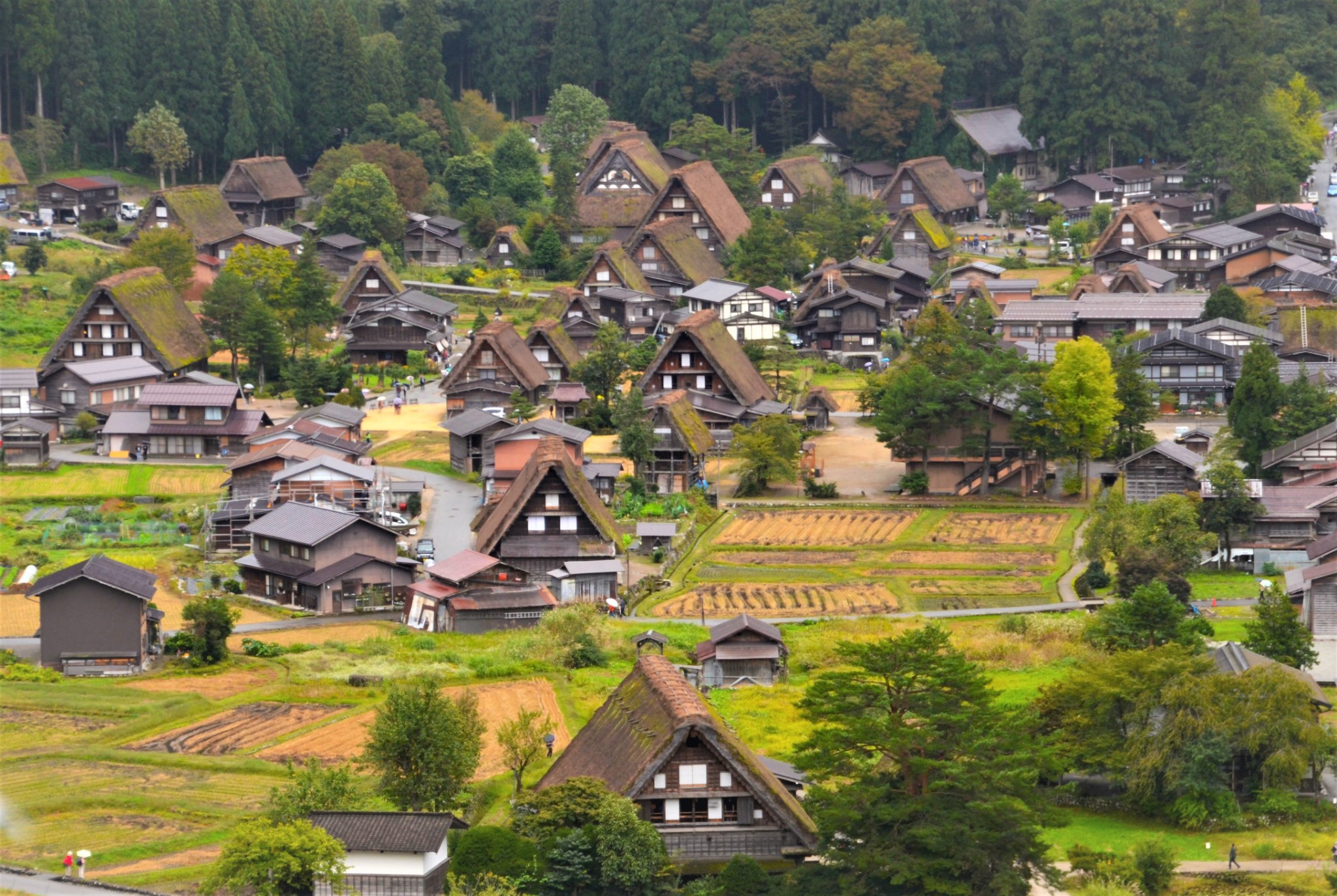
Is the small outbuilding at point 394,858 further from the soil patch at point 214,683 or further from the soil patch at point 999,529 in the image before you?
the soil patch at point 999,529

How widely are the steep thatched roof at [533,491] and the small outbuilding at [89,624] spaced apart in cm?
840

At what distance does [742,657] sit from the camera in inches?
1506

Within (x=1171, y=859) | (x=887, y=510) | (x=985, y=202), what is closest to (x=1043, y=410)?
(x=887, y=510)

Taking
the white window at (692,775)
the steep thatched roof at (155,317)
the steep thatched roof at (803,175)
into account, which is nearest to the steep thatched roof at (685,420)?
the steep thatched roof at (155,317)

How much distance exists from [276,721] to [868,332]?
3466 centimetres

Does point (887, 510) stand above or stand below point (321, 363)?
below

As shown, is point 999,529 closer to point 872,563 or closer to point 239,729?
A: point 872,563

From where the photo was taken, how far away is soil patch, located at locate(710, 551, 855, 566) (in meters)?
47.5

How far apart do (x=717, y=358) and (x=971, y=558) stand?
12.3 metres

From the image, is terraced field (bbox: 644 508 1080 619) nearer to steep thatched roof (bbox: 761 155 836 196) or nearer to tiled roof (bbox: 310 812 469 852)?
tiled roof (bbox: 310 812 469 852)

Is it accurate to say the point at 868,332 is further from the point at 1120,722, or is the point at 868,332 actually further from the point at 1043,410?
the point at 1120,722

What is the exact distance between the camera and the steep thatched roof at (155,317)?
60500mm

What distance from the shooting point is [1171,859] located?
28031mm

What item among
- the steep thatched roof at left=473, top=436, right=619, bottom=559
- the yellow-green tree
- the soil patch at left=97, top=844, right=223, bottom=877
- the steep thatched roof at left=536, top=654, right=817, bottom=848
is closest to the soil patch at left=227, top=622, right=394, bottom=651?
the steep thatched roof at left=473, top=436, right=619, bottom=559
